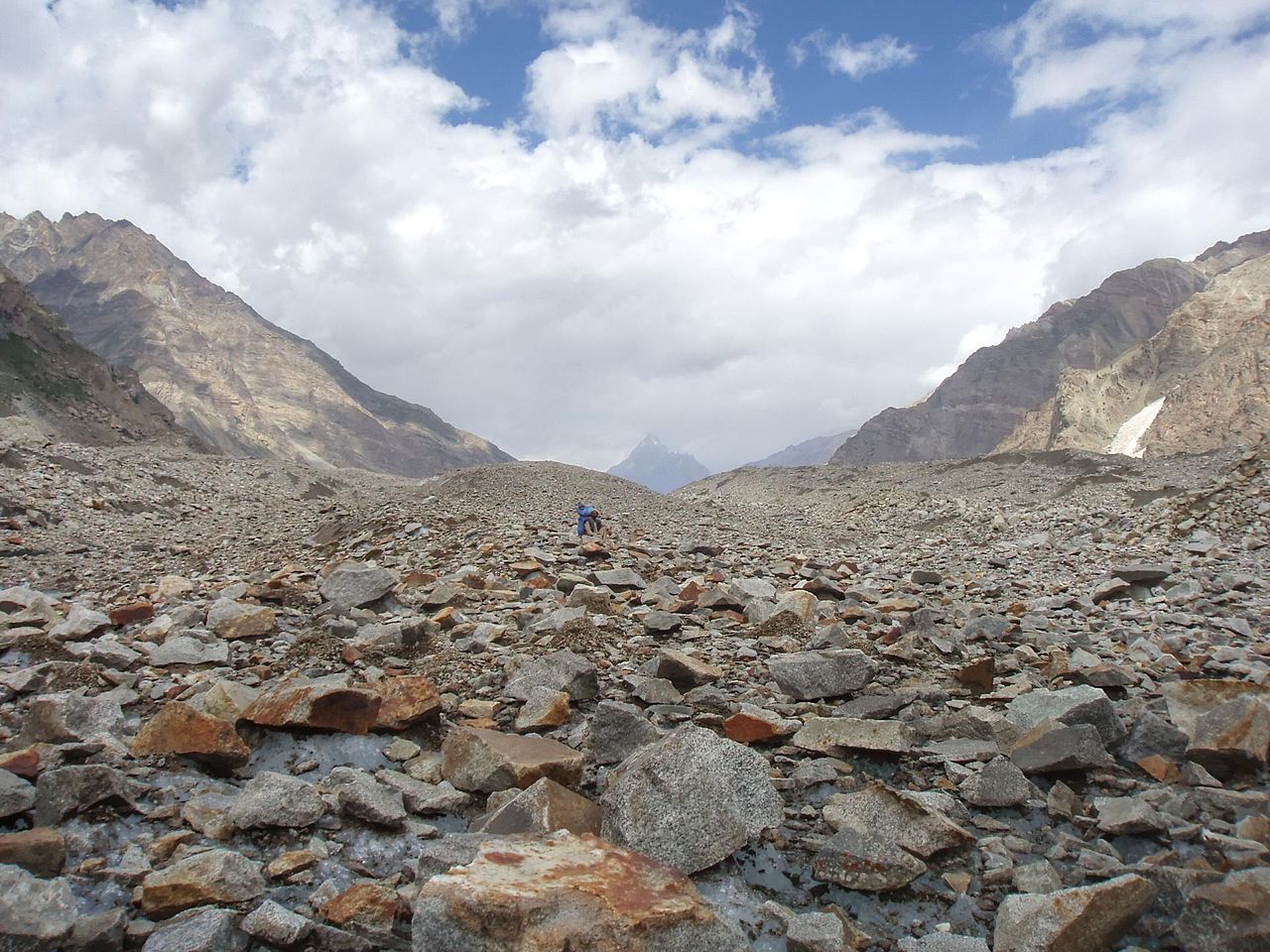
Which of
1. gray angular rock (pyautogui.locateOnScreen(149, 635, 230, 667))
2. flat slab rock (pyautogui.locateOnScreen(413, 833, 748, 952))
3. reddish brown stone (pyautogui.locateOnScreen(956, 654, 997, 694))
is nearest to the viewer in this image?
flat slab rock (pyautogui.locateOnScreen(413, 833, 748, 952))

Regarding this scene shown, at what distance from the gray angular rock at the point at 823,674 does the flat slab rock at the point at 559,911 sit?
10.9 ft

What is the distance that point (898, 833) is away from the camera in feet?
13.8

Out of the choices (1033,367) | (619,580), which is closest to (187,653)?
(619,580)

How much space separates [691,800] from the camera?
4199mm

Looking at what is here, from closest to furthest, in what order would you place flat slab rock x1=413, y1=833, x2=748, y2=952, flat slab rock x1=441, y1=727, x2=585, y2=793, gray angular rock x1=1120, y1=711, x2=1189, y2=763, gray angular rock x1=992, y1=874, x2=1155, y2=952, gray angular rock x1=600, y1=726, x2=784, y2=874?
flat slab rock x1=413, y1=833, x2=748, y2=952 → gray angular rock x1=992, y1=874, x2=1155, y2=952 → gray angular rock x1=600, y1=726, x2=784, y2=874 → flat slab rock x1=441, y1=727, x2=585, y2=793 → gray angular rock x1=1120, y1=711, x2=1189, y2=763

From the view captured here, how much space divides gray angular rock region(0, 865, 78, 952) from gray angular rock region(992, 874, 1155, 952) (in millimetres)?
4043

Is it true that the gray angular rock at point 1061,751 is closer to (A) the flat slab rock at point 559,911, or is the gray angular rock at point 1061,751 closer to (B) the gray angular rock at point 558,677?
(A) the flat slab rock at point 559,911

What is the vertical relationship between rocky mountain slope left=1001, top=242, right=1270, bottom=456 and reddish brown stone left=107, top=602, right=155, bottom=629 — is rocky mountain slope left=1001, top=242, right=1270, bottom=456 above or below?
above

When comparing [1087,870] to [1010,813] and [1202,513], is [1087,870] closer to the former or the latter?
[1010,813]

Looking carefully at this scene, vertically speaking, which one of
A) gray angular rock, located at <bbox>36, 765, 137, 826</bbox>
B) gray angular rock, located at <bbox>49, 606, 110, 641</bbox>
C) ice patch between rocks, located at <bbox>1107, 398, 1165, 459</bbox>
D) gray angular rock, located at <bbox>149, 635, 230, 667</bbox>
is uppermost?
ice patch between rocks, located at <bbox>1107, 398, 1165, 459</bbox>

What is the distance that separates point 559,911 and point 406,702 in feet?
9.64

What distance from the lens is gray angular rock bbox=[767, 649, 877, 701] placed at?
21.3 feet

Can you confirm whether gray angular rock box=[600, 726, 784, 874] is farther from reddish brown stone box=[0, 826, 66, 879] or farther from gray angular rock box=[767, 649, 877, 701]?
reddish brown stone box=[0, 826, 66, 879]

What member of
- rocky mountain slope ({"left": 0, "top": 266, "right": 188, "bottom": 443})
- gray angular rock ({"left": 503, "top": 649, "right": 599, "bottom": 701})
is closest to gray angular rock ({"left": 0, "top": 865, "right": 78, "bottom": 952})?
gray angular rock ({"left": 503, "top": 649, "right": 599, "bottom": 701})
